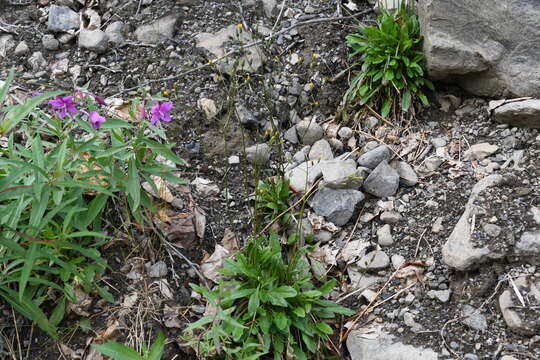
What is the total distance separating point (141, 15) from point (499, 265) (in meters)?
3.07

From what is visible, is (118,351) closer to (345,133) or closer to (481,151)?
(345,133)

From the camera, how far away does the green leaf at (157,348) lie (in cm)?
274

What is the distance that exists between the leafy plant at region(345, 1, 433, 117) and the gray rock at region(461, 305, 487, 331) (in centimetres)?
143

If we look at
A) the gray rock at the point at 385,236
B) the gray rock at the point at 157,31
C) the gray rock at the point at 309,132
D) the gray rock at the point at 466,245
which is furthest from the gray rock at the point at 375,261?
the gray rock at the point at 157,31

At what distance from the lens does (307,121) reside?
155 inches

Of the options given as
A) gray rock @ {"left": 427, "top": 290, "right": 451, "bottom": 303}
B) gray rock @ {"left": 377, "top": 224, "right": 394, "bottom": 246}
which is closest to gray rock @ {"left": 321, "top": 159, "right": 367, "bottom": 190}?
gray rock @ {"left": 377, "top": 224, "right": 394, "bottom": 246}

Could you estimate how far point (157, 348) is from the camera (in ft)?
9.10

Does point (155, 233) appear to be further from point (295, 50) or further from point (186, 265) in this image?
point (295, 50)

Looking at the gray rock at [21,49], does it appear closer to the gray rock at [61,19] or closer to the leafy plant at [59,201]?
the gray rock at [61,19]

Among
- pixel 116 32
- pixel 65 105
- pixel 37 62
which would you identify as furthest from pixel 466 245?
pixel 37 62

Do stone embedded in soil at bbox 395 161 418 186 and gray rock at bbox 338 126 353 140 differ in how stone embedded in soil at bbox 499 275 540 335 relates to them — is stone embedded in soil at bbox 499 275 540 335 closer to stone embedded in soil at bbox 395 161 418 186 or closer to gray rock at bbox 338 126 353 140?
stone embedded in soil at bbox 395 161 418 186

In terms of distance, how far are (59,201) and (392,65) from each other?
2.28 meters

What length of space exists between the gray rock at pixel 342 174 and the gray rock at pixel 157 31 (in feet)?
5.26

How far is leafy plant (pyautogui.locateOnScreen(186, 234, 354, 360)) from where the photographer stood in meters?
2.93
